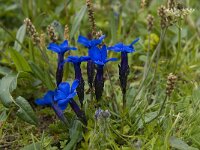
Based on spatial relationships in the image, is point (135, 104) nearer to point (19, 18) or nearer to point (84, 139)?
point (84, 139)

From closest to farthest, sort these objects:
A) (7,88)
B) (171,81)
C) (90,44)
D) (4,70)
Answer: (171,81)
(90,44)
(7,88)
(4,70)

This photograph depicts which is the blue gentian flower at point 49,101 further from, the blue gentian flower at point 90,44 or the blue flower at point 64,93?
the blue gentian flower at point 90,44

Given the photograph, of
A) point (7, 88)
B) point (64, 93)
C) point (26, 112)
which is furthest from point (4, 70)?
point (64, 93)

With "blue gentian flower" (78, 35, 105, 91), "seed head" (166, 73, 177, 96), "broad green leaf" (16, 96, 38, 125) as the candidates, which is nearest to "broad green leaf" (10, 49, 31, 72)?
"broad green leaf" (16, 96, 38, 125)

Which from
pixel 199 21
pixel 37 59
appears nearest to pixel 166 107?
pixel 37 59

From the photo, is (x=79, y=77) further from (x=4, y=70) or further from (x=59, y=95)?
(x=4, y=70)

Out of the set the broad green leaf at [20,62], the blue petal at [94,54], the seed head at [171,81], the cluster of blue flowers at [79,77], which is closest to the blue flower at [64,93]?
the cluster of blue flowers at [79,77]
